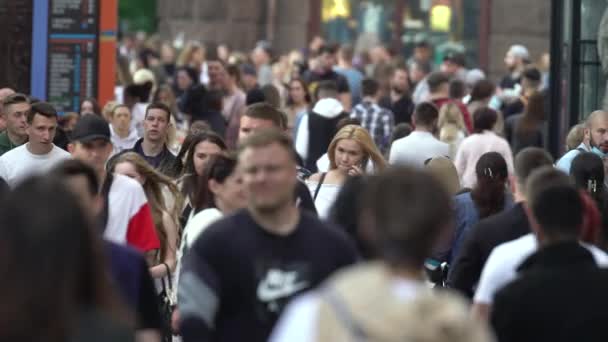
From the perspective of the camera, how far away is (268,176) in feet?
20.8

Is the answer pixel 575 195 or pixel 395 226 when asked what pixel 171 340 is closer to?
pixel 575 195

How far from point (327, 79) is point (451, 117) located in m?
5.64

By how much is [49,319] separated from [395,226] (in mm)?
966

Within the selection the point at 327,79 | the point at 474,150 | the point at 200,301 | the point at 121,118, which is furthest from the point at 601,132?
the point at 327,79

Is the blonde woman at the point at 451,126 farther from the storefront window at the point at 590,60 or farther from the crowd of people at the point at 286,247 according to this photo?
the crowd of people at the point at 286,247

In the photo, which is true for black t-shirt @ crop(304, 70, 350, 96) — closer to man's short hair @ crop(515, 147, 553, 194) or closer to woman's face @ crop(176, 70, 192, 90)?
woman's face @ crop(176, 70, 192, 90)

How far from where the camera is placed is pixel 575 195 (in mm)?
6312

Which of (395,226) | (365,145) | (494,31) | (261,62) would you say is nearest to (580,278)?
(395,226)

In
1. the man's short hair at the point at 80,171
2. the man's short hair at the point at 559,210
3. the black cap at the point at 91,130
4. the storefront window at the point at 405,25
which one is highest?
the storefront window at the point at 405,25

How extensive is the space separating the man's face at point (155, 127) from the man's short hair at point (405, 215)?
355 inches

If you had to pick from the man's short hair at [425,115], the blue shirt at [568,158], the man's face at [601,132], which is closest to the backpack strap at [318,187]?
the blue shirt at [568,158]

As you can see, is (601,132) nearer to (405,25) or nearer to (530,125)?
(530,125)

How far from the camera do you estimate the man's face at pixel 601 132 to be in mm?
13125

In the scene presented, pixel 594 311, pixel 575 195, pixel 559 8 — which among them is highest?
pixel 559 8
